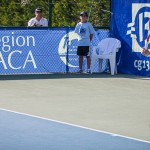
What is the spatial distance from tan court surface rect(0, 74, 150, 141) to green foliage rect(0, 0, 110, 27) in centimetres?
488

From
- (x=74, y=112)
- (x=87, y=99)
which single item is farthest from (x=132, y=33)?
(x=74, y=112)

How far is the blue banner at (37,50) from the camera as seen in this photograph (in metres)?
17.4

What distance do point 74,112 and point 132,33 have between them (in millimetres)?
6714

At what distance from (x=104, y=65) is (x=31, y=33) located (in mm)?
2134

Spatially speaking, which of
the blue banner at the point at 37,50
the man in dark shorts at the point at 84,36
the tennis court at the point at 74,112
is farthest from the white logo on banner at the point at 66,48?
the tennis court at the point at 74,112

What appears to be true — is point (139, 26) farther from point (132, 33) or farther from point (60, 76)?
point (60, 76)

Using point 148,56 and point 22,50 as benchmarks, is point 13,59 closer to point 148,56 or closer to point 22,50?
point 22,50

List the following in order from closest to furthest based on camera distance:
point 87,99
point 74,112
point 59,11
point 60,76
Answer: point 74,112, point 87,99, point 60,76, point 59,11

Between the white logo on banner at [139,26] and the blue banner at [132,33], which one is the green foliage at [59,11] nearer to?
the blue banner at [132,33]

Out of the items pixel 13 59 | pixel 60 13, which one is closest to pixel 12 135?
pixel 13 59

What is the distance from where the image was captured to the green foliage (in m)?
22.0

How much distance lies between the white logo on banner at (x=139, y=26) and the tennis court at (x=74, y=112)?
42.3 inches

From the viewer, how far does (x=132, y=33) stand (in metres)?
17.7

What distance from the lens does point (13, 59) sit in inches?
686
